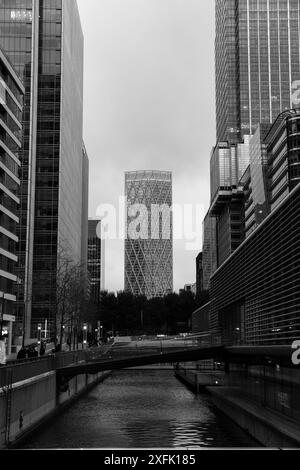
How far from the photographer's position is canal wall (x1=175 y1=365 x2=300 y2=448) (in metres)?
23.0

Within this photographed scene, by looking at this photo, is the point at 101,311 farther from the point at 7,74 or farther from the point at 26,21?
the point at 7,74

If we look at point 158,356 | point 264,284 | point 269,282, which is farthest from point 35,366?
point 158,356

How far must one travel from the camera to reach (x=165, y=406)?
47094mm

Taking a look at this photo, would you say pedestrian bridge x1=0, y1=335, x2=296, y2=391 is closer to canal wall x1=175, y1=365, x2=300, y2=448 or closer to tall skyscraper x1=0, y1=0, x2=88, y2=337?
canal wall x1=175, y1=365, x2=300, y2=448

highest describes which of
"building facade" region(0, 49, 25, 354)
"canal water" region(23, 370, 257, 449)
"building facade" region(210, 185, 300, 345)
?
"building facade" region(0, 49, 25, 354)

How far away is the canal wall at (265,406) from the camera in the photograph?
23.0 metres

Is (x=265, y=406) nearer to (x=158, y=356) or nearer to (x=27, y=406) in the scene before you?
(x=27, y=406)

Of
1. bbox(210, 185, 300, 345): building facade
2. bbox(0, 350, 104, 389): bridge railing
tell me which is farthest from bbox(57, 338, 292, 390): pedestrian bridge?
bbox(210, 185, 300, 345): building facade

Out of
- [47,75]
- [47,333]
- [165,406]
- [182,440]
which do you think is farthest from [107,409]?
[47,75]

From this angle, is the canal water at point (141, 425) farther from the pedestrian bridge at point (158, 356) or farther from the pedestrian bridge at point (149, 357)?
the pedestrian bridge at point (149, 357)

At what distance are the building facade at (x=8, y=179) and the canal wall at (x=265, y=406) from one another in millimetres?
45161

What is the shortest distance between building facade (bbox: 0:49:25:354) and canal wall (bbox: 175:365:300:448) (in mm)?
45161

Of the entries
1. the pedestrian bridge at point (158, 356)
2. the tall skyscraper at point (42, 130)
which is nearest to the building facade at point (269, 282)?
the pedestrian bridge at point (158, 356)
